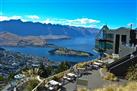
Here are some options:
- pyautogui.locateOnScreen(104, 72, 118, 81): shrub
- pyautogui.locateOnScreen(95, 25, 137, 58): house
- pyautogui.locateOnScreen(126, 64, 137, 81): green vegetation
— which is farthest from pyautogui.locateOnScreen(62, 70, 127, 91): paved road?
pyautogui.locateOnScreen(95, 25, 137, 58): house

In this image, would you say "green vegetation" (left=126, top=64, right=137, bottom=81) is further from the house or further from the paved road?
the house

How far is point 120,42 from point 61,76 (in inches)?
346

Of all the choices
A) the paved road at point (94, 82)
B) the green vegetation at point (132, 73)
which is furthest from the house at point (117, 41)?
the paved road at point (94, 82)

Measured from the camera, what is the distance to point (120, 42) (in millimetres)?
27656

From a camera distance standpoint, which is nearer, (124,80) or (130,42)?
(124,80)

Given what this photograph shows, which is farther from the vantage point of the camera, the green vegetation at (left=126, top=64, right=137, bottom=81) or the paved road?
the green vegetation at (left=126, top=64, right=137, bottom=81)

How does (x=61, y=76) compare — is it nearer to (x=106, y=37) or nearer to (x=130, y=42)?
(x=130, y=42)

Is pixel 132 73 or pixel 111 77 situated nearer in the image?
pixel 111 77

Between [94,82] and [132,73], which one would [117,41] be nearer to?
[132,73]

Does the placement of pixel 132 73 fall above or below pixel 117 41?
below

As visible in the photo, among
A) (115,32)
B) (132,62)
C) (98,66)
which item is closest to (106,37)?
(115,32)

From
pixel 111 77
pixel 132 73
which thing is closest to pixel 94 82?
pixel 111 77

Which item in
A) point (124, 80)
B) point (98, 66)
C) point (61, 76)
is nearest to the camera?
point (124, 80)

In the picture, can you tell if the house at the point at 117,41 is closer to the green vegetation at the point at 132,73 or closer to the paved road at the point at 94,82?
the green vegetation at the point at 132,73
